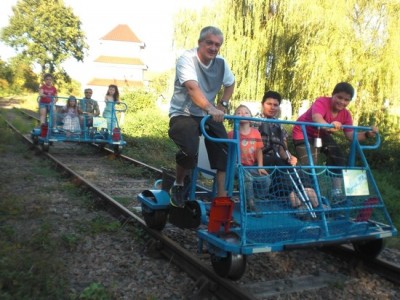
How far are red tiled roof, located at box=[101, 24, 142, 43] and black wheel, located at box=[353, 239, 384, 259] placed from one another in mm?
62516

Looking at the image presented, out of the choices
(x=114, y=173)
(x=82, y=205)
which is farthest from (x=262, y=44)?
(x=82, y=205)

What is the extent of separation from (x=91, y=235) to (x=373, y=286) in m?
2.92

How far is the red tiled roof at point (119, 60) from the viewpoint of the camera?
58906 millimetres

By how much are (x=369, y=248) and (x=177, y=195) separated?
197cm

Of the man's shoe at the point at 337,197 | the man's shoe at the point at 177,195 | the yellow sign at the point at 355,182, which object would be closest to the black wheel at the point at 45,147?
the man's shoe at the point at 177,195

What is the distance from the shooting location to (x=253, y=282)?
3.71m

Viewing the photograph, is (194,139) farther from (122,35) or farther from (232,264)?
(122,35)

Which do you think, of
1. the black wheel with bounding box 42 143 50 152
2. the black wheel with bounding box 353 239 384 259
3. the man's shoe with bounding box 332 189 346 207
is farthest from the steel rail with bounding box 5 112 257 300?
the black wheel with bounding box 42 143 50 152

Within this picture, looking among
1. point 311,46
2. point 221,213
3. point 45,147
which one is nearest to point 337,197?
point 221,213

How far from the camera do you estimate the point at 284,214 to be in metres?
3.72

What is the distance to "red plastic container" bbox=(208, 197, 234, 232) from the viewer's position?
3.43 metres

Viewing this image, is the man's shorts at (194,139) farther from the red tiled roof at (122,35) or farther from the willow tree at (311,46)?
the red tiled roof at (122,35)

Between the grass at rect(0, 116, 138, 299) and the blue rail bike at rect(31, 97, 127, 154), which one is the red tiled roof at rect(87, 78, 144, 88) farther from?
the grass at rect(0, 116, 138, 299)

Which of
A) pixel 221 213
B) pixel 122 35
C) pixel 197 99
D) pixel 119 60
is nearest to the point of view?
pixel 221 213
